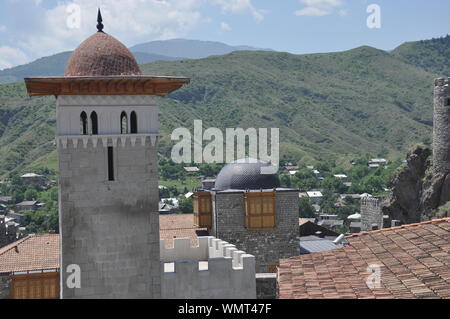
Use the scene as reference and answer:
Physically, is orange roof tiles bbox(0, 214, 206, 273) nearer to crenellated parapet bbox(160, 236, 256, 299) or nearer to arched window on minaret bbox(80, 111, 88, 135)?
crenellated parapet bbox(160, 236, 256, 299)

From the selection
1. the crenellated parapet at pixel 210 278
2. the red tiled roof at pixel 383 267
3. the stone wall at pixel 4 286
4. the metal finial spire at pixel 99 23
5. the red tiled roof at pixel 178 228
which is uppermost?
the metal finial spire at pixel 99 23

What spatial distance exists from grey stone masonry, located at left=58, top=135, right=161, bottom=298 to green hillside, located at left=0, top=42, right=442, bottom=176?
306 feet

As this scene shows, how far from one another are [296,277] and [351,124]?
14324 cm

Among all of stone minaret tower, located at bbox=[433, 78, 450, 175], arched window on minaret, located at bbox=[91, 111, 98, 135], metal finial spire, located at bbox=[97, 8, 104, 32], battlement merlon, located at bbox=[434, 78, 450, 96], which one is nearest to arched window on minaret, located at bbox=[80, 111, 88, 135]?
arched window on minaret, located at bbox=[91, 111, 98, 135]

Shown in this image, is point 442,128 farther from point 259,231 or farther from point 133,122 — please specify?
point 133,122

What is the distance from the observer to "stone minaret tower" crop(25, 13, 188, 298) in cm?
1227

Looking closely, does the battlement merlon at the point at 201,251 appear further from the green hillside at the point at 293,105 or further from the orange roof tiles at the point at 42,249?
the green hillside at the point at 293,105

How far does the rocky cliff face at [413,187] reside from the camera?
136 ft

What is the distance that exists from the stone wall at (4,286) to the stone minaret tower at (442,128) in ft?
92.8

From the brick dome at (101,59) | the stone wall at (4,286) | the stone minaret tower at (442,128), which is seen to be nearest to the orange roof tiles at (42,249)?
the stone wall at (4,286)

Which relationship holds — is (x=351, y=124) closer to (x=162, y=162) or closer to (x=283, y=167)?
(x=283, y=167)

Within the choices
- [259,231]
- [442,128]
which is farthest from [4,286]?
[442,128]

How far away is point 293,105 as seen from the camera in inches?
5969

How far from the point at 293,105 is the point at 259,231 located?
13035cm
